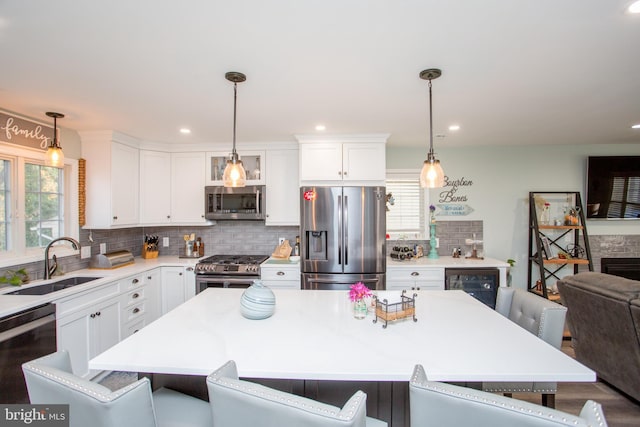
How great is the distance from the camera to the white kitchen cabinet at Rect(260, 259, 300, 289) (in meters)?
3.49

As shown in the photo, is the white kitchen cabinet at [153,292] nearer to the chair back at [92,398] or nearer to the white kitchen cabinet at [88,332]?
the white kitchen cabinet at [88,332]

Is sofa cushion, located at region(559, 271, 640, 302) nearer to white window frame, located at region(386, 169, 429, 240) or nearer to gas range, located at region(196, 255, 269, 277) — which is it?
white window frame, located at region(386, 169, 429, 240)

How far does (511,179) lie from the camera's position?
13.7 ft

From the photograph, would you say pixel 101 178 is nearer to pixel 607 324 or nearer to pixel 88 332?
pixel 88 332

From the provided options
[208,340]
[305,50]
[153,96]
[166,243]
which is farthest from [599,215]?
[166,243]

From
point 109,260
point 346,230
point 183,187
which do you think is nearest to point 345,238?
point 346,230

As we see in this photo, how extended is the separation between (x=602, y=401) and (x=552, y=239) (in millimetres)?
2297

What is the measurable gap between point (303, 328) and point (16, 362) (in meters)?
1.95

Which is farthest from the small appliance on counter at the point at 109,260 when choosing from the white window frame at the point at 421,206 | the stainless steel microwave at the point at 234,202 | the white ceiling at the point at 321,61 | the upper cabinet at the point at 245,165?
the white window frame at the point at 421,206

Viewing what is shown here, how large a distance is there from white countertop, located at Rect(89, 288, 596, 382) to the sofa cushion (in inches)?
44.0

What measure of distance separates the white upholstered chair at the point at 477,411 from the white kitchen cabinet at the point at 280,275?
2590mm

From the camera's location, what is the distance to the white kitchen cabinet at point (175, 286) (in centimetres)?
363

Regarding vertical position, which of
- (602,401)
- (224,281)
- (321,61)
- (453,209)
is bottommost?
(602,401)

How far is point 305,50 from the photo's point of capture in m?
1.67
